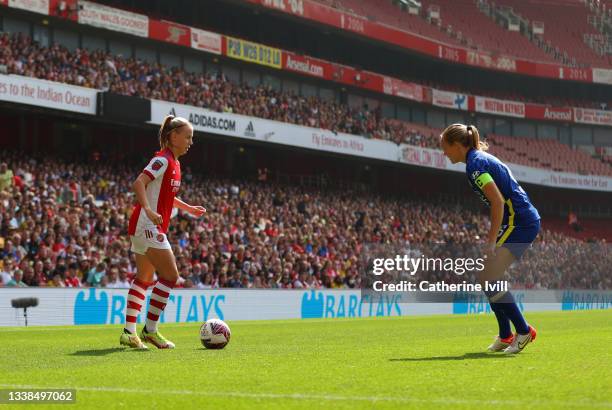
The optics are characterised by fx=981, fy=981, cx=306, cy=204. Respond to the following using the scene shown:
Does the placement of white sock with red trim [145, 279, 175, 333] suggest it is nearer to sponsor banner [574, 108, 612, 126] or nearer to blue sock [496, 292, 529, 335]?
blue sock [496, 292, 529, 335]

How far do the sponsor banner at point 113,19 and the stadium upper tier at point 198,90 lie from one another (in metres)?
1.29

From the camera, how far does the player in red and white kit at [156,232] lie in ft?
32.9

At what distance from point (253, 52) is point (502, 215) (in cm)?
3685

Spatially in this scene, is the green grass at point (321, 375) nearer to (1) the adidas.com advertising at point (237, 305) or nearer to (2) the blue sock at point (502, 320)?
(2) the blue sock at point (502, 320)

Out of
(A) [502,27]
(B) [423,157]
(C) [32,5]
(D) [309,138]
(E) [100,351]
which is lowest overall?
(E) [100,351]

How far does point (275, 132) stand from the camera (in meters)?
41.3

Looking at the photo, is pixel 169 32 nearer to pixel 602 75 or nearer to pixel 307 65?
pixel 307 65

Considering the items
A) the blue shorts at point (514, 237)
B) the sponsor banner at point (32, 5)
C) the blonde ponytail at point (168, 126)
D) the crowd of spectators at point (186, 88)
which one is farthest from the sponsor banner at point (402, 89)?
the blue shorts at point (514, 237)

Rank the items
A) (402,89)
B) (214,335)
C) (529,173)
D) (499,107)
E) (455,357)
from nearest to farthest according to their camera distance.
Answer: (455,357), (214,335), (402,89), (529,173), (499,107)

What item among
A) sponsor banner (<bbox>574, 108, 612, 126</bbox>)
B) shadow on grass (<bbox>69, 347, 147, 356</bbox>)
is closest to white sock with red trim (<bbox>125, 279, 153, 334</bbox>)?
shadow on grass (<bbox>69, 347, 147, 356</bbox>)

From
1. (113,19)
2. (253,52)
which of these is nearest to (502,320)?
(113,19)

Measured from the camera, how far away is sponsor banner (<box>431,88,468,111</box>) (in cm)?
5844

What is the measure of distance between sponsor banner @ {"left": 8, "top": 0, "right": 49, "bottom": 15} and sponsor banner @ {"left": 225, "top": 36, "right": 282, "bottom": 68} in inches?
426

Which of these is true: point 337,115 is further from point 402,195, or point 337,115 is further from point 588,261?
point 588,261
